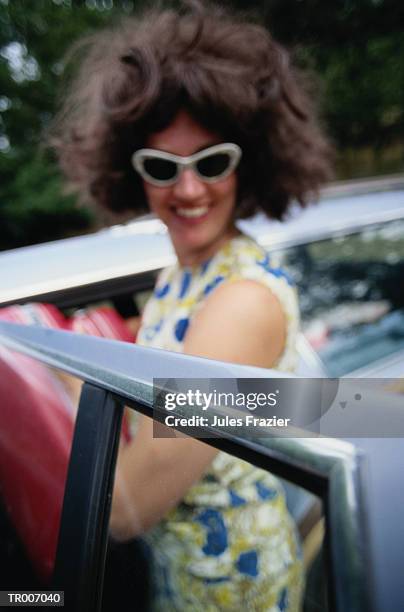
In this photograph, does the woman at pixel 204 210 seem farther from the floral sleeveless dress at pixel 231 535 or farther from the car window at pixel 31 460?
the car window at pixel 31 460

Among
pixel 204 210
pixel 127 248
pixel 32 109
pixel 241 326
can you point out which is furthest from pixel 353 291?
pixel 32 109

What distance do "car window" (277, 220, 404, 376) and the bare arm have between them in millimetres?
1220

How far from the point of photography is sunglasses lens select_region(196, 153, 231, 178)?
125 cm

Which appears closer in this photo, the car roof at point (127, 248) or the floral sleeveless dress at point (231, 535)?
the floral sleeveless dress at point (231, 535)

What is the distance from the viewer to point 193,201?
128 cm

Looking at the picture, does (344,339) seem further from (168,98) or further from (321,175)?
(168,98)

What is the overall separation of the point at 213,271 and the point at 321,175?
0.73 metres

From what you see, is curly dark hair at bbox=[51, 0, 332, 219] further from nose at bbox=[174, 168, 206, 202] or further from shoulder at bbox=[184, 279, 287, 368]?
shoulder at bbox=[184, 279, 287, 368]

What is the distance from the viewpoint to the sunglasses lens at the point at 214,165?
1.25m

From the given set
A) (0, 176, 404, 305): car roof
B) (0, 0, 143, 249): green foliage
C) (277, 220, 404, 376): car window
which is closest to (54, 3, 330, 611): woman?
(0, 176, 404, 305): car roof

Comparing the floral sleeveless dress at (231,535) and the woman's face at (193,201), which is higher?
the woman's face at (193,201)

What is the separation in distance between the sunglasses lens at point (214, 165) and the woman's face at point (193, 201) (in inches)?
0.8

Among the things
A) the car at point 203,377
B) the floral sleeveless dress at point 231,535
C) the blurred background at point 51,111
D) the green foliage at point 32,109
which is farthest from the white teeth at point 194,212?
the green foliage at point 32,109

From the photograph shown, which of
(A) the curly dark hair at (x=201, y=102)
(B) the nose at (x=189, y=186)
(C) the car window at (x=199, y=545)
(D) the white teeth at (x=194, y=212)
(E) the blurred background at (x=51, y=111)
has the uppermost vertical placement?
(E) the blurred background at (x=51, y=111)
